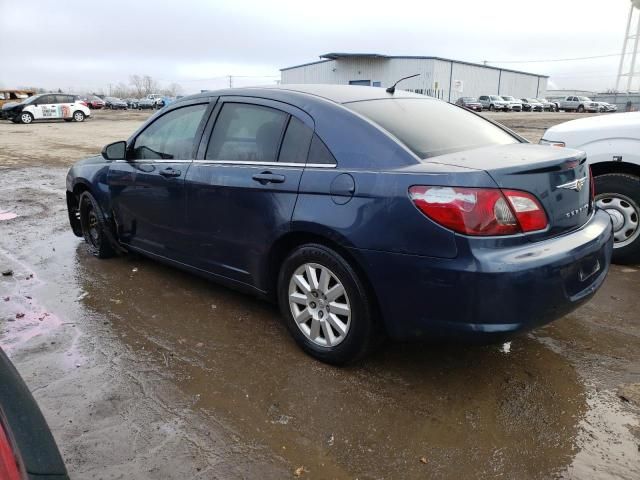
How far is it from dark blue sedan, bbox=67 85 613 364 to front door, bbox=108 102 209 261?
0.02m

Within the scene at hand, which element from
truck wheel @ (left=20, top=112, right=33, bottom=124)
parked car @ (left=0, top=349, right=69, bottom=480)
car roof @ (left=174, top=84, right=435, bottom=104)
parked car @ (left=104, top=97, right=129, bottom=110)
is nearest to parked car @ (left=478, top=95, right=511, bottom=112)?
parked car @ (left=104, top=97, right=129, bottom=110)

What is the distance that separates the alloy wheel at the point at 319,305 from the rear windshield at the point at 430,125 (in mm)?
890

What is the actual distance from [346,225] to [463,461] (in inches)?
50.8

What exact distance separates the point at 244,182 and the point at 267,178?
22 cm

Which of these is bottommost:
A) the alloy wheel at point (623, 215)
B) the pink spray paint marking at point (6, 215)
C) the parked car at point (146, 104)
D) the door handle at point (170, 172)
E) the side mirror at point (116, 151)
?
the parked car at point (146, 104)

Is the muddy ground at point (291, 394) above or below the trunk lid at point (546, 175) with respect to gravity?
below

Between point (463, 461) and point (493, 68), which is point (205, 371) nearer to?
point (463, 461)

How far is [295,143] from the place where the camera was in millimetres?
3260

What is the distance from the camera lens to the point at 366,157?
2891mm

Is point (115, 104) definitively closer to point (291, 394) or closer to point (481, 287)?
point (291, 394)

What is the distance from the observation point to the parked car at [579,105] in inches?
2178

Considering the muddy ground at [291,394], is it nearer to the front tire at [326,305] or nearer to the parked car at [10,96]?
the front tire at [326,305]

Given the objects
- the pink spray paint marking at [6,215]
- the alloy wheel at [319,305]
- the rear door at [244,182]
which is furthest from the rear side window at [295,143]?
the pink spray paint marking at [6,215]

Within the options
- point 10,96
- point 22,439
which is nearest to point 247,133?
point 22,439
